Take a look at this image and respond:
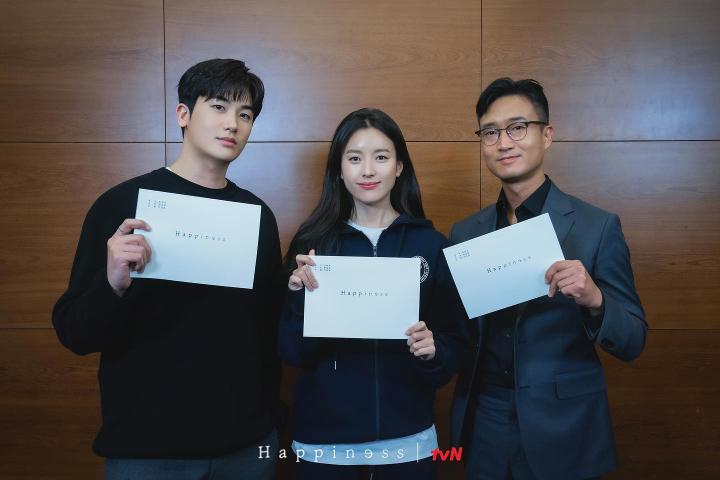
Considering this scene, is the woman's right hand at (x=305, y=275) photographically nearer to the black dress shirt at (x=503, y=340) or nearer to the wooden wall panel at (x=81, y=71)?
the black dress shirt at (x=503, y=340)

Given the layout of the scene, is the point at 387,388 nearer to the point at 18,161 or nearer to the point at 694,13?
the point at 18,161

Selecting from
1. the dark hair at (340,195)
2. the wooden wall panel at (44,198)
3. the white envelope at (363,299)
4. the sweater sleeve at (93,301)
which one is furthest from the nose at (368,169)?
the wooden wall panel at (44,198)

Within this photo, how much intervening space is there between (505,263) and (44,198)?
2.05 meters

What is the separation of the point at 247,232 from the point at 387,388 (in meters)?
0.60

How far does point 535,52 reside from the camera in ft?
7.43

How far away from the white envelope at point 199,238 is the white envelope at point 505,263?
1.80ft

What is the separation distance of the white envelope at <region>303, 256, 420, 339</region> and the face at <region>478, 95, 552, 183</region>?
48cm

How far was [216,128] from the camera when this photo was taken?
1.45 meters

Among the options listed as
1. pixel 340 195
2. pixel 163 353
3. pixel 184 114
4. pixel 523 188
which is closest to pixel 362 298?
pixel 340 195

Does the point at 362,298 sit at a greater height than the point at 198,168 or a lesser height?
lesser

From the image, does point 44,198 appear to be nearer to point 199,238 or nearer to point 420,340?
point 199,238

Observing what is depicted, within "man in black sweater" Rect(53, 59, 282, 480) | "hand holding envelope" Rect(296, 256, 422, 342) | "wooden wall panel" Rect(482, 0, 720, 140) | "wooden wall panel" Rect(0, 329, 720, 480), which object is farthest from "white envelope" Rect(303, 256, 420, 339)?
"wooden wall panel" Rect(482, 0, 720, 140)

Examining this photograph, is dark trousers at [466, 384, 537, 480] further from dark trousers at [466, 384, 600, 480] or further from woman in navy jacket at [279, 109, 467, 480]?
woman in navy jacket at [279, 109, 467, 480]

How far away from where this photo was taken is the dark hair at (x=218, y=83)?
147cm
